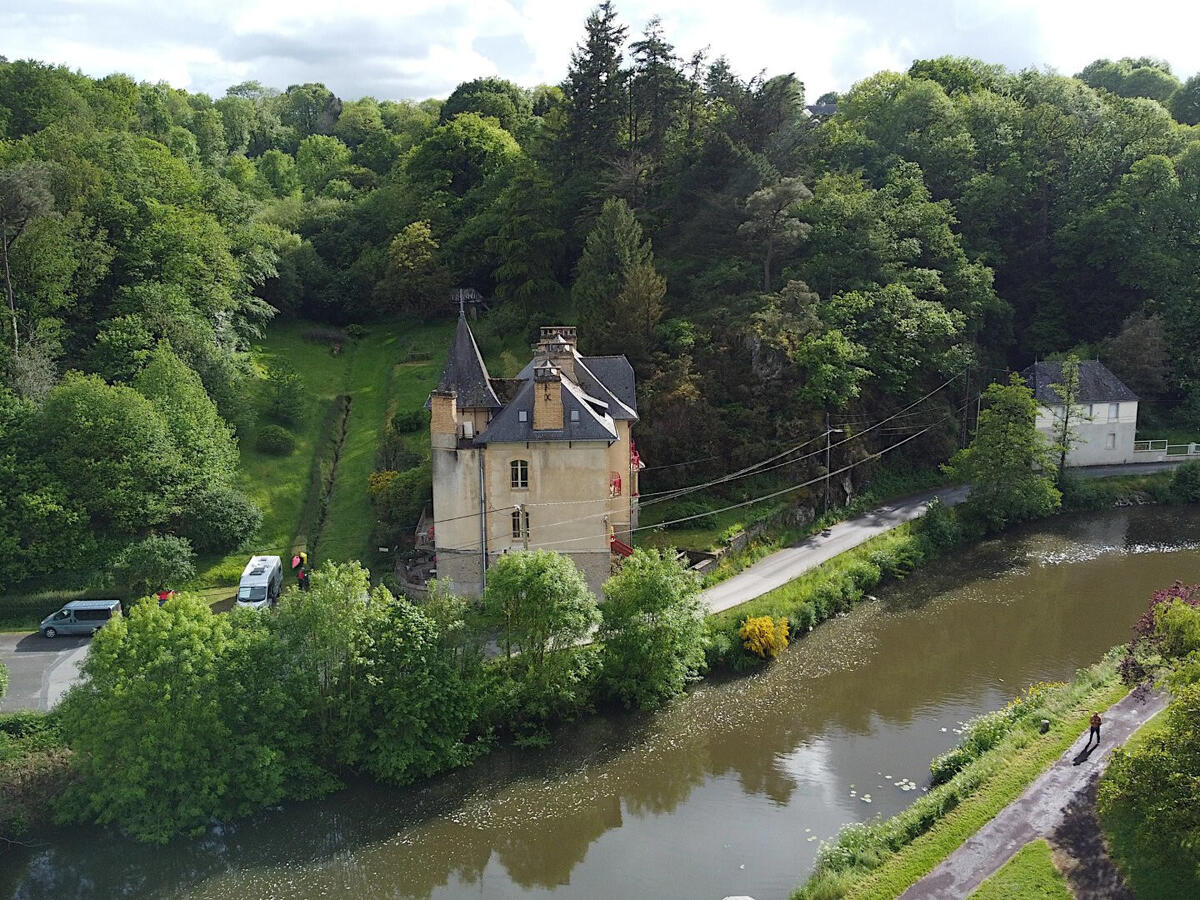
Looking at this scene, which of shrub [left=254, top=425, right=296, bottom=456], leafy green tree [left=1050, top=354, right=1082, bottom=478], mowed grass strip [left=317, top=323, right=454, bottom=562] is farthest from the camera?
leafy green tree [left=1050, top=354, right=1082, bottom=478]

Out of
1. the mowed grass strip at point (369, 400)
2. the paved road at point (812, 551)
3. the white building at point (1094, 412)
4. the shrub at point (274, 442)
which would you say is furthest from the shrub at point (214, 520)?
the white building at point (1094, 412)

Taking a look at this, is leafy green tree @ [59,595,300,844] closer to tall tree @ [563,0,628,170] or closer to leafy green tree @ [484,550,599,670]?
leafy green tree @ [484,550,599,670]

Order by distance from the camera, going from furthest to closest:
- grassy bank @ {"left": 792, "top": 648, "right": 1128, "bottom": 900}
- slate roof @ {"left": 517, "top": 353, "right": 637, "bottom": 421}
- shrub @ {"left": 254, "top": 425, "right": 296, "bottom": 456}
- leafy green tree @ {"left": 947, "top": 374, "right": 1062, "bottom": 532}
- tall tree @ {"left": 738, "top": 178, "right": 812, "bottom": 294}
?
1. tall tree @ {"left": 738, "top": 178, "right": 812, "bottom": 294}
2. shrub @ {"left": 254, "top": 425, "right": 296, "bottom": 456}
3. leafy green tree @ {"left": 947, "top": 374, "right": 1062, "bottom": 532}
4. slate roof @ {"left": 517, "top": 353, "right": 637, "bottom": 421}
5. grassy bank @ {"left": 792, "top": 648, "right": 1128, "bottom": 900}

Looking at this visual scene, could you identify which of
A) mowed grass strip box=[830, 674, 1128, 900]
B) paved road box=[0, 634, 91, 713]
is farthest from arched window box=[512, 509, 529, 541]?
mowed grass strip box=[830, 674, 1128, 900]

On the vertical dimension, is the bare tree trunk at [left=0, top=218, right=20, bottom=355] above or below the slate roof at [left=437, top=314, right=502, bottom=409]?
above

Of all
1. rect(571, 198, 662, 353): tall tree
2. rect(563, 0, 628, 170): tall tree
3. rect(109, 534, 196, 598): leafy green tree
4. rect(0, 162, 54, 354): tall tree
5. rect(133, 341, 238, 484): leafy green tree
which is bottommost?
rect(109, 534, 196, 598): leafy green tree
